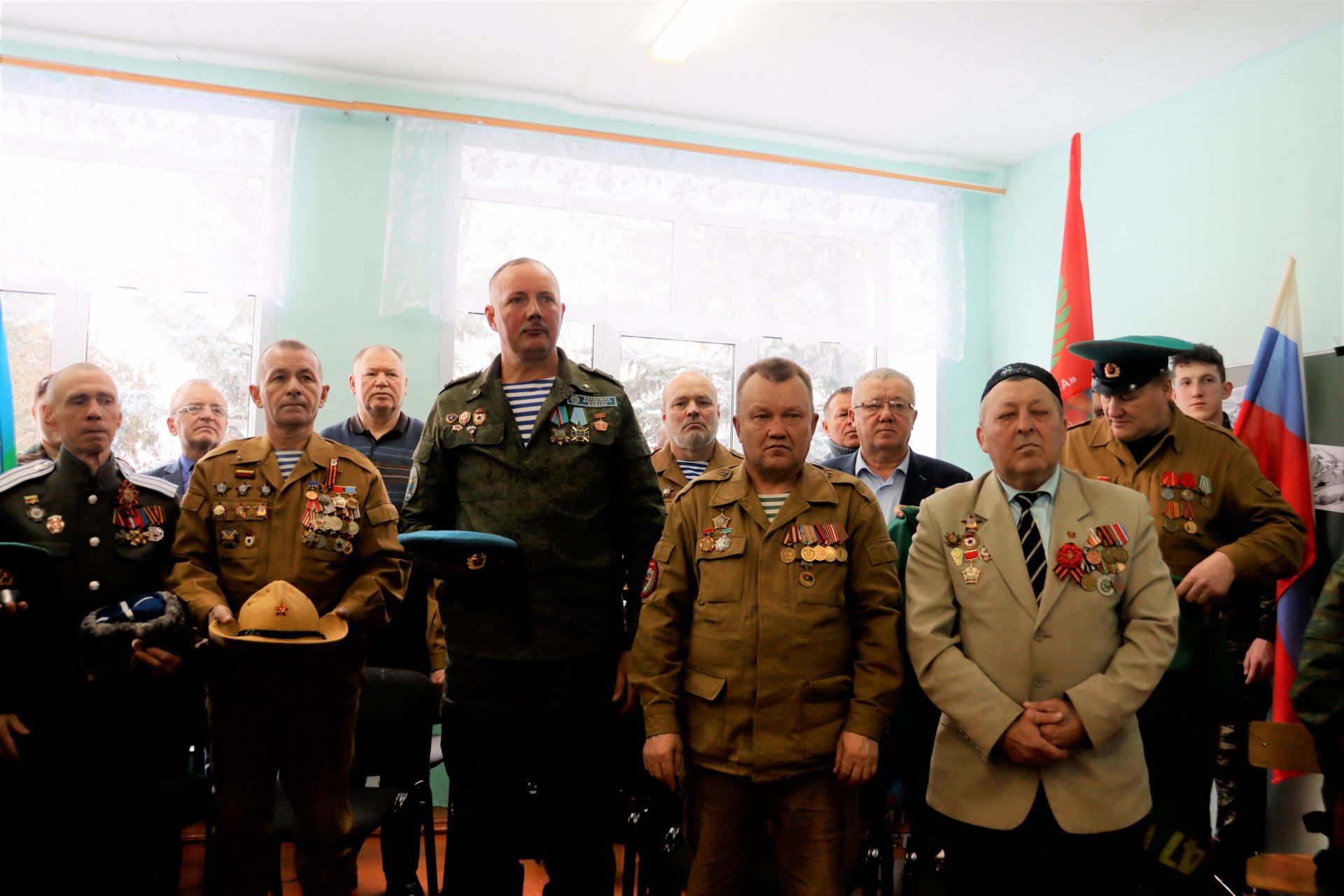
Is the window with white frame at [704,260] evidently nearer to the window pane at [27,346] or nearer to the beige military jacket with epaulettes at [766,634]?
the window pane at [27,346]

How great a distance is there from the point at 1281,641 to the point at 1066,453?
63.6 inches

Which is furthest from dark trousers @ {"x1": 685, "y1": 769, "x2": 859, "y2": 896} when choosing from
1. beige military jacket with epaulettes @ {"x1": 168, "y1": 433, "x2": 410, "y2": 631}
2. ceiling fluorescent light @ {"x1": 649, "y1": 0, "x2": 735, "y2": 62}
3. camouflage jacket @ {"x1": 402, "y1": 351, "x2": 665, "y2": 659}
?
ceiling fluorescent light @ {"x1": 649, "y1": 0, "x2": 735, "y2": 62}

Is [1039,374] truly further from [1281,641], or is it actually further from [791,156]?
[791,156]

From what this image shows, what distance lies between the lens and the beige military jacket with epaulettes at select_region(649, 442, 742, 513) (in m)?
3.72

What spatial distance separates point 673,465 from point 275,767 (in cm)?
189

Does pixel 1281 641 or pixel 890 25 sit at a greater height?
pixel 890 25

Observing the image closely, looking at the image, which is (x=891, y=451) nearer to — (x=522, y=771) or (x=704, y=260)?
(x=522, y=771)

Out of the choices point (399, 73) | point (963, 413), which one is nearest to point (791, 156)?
point (963, 413)

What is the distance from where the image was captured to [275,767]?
234 cm

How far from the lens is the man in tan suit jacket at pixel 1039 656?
1.85 metres

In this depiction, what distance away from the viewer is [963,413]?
5.67 meters

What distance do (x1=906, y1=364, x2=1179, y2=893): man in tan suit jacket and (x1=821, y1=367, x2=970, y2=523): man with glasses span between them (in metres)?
0.99

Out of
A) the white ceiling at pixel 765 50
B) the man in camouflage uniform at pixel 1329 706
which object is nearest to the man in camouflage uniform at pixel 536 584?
the man in camouflage uniform at pixel 1329 706

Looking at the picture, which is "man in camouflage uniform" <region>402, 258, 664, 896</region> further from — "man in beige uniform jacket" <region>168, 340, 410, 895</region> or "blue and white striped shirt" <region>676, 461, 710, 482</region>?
"blue and white striped shirt" <region>676, 461, 710, 482</region>
